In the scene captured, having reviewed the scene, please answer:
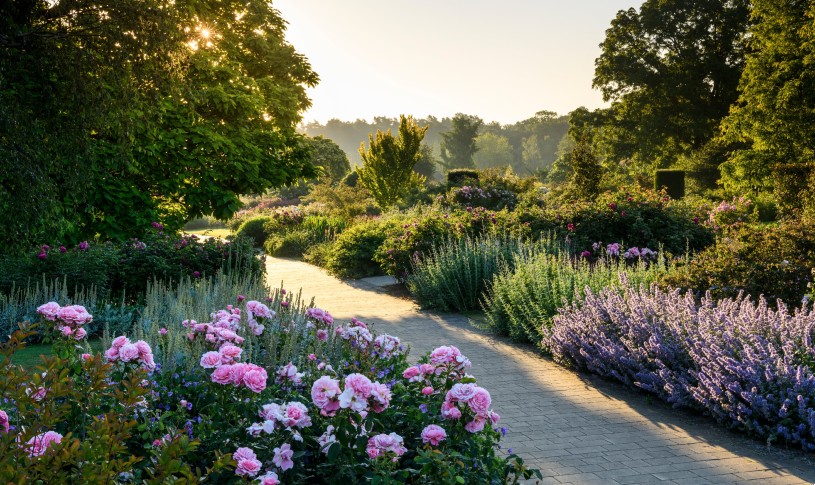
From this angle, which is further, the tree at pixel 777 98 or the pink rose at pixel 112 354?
the tree at pixel 777 98

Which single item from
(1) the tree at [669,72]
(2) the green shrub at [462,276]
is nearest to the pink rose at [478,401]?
(2) the green shrub at [462,276]

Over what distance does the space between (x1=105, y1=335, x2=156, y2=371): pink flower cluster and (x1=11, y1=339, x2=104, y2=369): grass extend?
9.68 ft

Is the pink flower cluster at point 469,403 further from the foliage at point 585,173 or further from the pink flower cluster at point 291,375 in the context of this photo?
the foliage at point 585,173

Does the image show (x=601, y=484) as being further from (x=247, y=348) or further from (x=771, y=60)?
(x=771, y=60)

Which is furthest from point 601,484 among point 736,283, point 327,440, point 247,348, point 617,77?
point 617,77

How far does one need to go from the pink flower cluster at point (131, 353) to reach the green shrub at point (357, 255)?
10806 mm

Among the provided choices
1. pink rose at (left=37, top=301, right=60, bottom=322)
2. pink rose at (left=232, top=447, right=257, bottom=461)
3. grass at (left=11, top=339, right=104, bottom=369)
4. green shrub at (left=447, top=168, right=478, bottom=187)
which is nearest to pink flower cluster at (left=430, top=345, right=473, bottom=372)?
pink rose at (left=232, top=447, right=257, bottom=461)

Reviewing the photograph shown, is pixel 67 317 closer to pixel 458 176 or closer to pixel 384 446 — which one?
pixel 384 446

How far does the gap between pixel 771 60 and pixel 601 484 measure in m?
28.5

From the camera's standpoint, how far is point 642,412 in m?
5.36

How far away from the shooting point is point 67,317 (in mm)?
3795

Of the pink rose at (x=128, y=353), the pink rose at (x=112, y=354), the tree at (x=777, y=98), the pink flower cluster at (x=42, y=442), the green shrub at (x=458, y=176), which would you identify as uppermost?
the tree at (x=777, y=98)

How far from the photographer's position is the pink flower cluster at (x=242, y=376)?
9.59 feet

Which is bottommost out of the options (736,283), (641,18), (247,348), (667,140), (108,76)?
(247,348)
